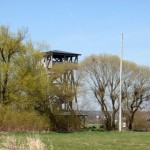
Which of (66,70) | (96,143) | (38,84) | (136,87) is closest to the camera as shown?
(96,143)

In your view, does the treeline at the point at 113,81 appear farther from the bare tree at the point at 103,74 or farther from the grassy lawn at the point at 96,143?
the grassy lawn at the point at 96,143

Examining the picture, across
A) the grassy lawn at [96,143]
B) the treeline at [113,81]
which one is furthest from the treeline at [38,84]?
the grassy lawn at [96,143]

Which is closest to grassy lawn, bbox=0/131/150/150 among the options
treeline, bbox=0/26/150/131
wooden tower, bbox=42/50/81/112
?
treeline, bbox=0/26/150/131

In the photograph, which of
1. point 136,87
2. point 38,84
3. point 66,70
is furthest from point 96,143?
point 136,87

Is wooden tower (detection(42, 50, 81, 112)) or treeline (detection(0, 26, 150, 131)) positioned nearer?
treeline (detection(0, 26, 150, 131))

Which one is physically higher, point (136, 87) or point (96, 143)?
point (136, 87)

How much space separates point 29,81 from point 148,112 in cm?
2503

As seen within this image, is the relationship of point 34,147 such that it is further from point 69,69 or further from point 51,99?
point 69,69

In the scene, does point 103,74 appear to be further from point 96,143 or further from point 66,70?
point 96,143

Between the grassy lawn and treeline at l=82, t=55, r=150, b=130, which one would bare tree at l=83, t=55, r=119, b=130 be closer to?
treeline at l=82, t=55, r=150, b=130

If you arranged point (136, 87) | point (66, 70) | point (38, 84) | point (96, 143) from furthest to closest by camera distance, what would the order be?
point (136, 87) < point (66, 70) < point (38, 84) < point (96, 143)

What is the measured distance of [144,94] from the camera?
53438mm

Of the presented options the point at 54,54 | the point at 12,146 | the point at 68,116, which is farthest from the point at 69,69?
the point at 12,146

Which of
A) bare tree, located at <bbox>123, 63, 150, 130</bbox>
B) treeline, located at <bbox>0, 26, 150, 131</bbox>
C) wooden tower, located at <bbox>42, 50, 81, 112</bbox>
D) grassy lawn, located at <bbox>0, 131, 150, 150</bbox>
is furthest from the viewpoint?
bare tree, located at <bbox>123, 63, 150, 130</bbox>
